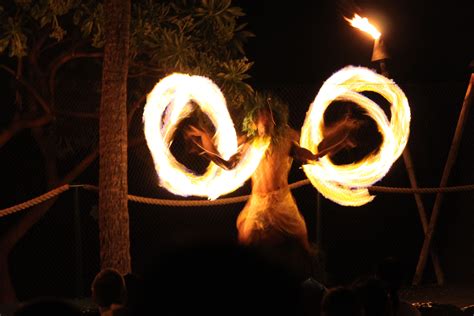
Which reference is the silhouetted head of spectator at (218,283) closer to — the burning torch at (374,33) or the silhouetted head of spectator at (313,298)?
the silhouetted head of spectator at (313,298)

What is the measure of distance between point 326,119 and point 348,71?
3.34m

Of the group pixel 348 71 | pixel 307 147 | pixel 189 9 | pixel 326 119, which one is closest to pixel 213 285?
pixel 307 147

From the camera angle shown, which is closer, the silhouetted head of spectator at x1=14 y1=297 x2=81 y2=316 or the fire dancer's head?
the silhouetted head of spectator at x1=14 y1=297 x2=81 y2=316

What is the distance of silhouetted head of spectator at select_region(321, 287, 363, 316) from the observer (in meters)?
3.97

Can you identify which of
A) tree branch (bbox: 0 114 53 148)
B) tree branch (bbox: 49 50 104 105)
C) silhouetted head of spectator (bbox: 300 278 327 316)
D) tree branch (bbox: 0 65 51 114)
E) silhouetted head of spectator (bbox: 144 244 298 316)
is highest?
tree branch (bbox: 49 50 104 105)

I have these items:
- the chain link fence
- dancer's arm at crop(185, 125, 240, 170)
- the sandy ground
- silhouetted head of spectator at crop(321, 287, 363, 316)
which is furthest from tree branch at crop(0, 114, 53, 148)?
silhouetted head of spectator at crop(321, 287, 363, 316)

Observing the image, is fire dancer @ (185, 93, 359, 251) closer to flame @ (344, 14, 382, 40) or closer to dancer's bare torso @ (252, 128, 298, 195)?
dancer's bare torso @ (252, 128, 298, 195)

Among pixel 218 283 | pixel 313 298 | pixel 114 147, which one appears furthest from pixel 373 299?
pixel 114 147

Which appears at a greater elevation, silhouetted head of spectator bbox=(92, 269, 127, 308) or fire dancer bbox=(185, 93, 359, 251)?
fire dancer bbox=(185, 93, 359, 251)

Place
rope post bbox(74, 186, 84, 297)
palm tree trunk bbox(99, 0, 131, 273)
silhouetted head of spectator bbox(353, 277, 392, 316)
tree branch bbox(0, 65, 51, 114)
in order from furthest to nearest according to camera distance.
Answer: tree branch bbox(0, 65, 51, 114), rope post bbox(74, 186, 84, 297), palm tree trunk bbox(99, 0, 131, 273), silhouetted head of spectator bbox(353, 277, 392, 316)

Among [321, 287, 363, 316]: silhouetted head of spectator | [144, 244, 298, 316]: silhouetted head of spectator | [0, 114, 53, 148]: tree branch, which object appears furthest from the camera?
[0, 114, 53, 148]: tree branch

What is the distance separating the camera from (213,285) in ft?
6.33

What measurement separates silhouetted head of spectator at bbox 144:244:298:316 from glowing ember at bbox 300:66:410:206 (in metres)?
5.17

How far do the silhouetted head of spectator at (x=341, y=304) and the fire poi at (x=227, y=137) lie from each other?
3.05 metres
